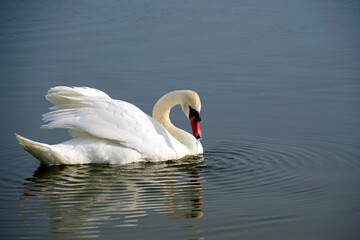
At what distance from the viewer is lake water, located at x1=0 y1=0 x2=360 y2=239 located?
23.2 feet

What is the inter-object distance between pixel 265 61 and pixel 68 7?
1072cm

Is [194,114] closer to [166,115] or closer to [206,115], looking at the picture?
[166,115]

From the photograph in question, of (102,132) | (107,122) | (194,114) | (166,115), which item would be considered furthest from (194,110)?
(102,132)

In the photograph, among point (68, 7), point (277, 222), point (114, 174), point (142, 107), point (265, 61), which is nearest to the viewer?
point (277, 222)

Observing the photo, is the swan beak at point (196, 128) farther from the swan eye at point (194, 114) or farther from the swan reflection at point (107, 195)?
the swan reflection at point (107, 195)

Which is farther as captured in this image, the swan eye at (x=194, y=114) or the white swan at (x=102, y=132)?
the swan eye at (x=194, y=114)

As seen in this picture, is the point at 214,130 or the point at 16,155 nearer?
the point at 16,155

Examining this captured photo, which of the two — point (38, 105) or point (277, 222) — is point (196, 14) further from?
point (277, 222)

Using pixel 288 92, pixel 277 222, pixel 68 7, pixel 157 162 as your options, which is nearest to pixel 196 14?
pixel 68 7

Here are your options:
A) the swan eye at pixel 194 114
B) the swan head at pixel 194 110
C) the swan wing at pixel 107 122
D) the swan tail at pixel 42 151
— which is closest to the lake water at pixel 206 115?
the swan tail at pixel 42 151

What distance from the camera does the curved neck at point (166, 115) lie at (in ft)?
33.4

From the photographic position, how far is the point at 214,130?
1120 cm

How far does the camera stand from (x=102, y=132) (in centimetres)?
917

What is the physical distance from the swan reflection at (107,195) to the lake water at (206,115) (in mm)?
25
